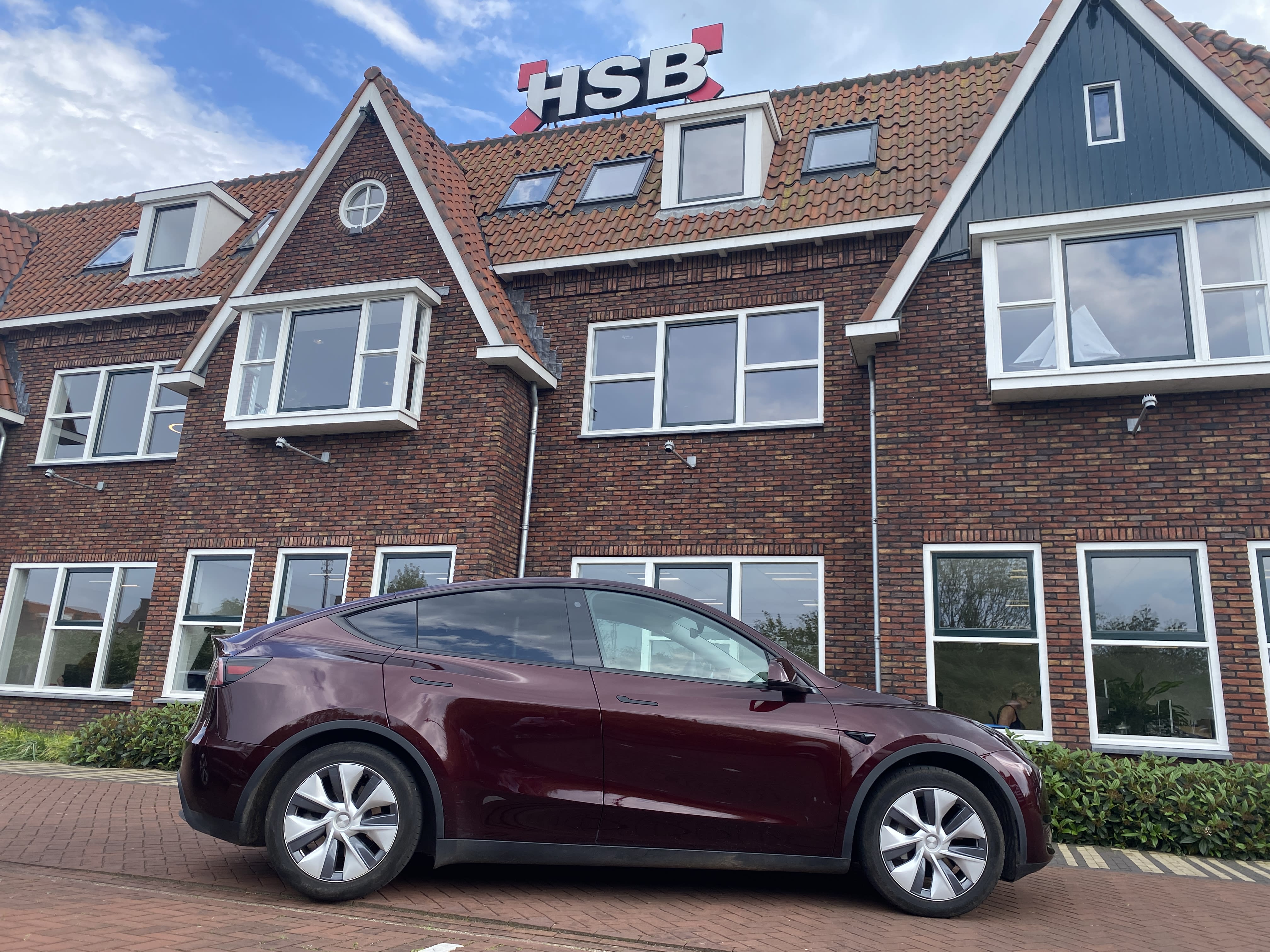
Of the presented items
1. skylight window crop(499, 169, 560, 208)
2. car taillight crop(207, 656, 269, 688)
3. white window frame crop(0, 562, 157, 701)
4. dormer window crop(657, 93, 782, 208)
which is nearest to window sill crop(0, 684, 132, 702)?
white window frame crop(0, 562, 157, 701)

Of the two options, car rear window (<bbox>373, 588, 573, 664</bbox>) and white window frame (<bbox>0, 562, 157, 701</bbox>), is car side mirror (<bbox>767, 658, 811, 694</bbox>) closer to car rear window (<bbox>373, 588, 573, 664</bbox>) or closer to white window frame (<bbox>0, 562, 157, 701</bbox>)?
car rear window (<bbox>373, 588, 573, 664</bbox>)

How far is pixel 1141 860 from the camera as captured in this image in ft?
23.7

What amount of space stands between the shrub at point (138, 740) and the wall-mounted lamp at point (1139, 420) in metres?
10.8

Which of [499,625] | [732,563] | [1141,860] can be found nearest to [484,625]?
[499,625]

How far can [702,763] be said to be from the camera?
4.90m

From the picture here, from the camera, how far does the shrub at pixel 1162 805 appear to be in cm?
757

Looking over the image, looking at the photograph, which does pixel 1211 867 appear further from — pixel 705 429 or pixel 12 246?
pixel 12 246

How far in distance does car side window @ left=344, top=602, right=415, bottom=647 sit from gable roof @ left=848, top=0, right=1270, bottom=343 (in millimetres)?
6854

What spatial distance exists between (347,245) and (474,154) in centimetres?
468

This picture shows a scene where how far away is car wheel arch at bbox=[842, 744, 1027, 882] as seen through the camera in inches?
196

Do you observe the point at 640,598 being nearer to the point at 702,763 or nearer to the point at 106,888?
the point at 702,763

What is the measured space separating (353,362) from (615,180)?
16.6 feet

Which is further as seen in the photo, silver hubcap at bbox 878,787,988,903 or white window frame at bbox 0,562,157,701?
white window frame at bbox 0,562,157,701

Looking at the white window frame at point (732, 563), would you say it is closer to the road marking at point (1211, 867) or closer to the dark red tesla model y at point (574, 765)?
the road marking at point (1211, 867)
